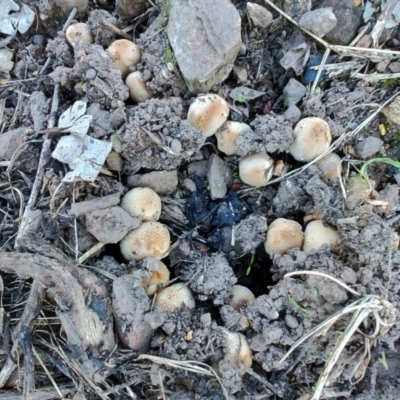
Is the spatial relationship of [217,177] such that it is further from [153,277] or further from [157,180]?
[153,277]

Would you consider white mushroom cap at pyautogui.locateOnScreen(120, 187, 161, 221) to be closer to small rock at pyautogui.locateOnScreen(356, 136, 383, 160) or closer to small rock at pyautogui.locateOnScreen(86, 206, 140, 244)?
small rock at pyautogui.locateOnScreen(86, 206, 140, 244)

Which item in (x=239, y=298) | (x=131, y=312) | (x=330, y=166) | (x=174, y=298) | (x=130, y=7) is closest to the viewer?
(x=131, y=312)

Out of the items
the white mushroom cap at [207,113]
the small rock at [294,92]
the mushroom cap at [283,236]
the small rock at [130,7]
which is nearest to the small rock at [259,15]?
the small rock at [294,92]

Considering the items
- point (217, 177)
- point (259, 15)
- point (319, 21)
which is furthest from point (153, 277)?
point (319, 21)

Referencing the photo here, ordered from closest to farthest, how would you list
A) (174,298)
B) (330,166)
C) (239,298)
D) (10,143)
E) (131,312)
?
(131,312) < (174,298) < (239,298) < (10,143) < (330,166)

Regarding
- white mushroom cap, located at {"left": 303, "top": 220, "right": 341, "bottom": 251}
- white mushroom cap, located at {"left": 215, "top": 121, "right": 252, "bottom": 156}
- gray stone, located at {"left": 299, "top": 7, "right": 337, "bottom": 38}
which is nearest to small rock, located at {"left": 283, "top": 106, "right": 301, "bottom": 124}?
white mushroom cap, located at {"left": 215, "top": 121, "right": 252, "bottom": 156}

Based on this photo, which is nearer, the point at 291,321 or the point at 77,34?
the point at 291,321

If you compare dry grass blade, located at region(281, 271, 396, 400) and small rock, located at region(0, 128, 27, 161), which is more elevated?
small rock, located at region(0, 128, 27, 161)
